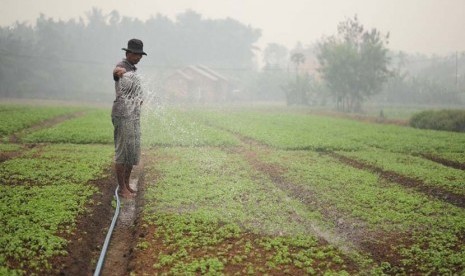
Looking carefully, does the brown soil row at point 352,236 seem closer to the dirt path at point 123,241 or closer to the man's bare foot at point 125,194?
the dirt path at point 123,241

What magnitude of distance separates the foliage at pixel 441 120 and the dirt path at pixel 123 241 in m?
23.5

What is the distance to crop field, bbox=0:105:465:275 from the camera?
17.3ft

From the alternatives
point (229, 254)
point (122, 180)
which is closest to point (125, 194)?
point (122, 180)

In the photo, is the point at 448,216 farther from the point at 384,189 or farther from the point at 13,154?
the point at 13,154

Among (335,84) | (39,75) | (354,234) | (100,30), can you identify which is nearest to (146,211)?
(354,234)

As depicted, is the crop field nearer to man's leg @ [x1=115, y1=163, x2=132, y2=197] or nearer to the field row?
the field row

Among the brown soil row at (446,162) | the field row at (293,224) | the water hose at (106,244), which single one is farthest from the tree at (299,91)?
the water hose at (106,244)

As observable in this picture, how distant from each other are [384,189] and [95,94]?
201 ft

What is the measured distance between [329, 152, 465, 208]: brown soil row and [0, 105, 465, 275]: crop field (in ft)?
0.11

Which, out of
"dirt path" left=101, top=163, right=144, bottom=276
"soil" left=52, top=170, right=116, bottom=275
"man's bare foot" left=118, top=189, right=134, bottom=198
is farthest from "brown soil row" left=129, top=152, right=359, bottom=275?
"man's bare foot" left=118, top=189, right=134, bottom=198

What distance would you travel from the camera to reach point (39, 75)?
6431 cm

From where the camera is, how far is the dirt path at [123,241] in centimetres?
522

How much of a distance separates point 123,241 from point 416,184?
7593 millimetres

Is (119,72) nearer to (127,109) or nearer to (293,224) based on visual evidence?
(127,109)
